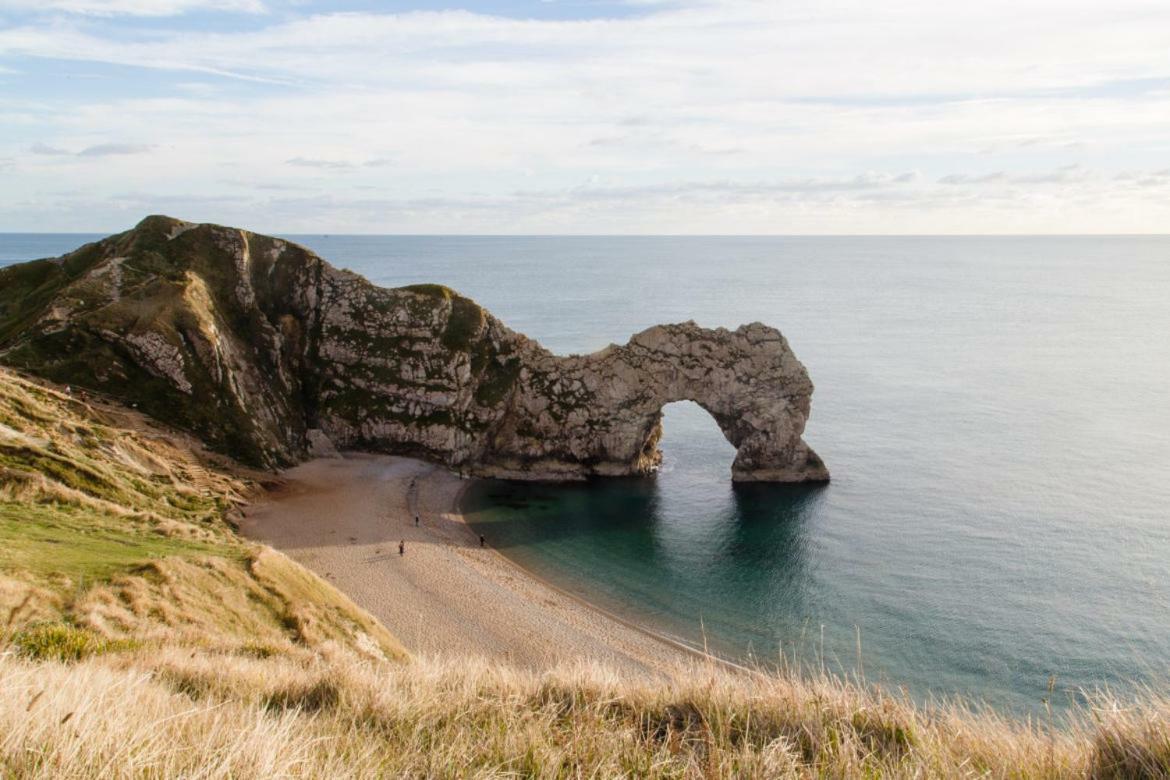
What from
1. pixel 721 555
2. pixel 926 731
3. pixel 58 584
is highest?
pixel 926 731

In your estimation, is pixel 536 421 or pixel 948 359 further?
pixel 948 359

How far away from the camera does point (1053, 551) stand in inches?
1993

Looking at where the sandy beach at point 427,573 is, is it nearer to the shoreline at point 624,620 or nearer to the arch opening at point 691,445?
the shoreline at point 624,620

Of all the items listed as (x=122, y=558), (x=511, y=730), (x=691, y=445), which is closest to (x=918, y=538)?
(x=691, y=445)

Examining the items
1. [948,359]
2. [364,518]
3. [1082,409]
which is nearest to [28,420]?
[364,518]

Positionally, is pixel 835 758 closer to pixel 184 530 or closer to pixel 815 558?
pixel 184 530

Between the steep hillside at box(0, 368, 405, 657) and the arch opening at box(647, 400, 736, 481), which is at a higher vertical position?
the steep hillside at box(0, 368, 405, 657)

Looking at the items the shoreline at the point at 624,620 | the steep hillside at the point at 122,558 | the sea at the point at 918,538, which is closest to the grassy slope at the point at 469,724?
the steep hillside at the point at 122,558

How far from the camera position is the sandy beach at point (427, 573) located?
129 feet

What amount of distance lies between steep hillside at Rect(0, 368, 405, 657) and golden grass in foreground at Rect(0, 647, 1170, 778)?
275 inches

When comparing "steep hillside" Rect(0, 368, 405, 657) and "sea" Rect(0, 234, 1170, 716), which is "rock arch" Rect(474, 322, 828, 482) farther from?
"steep hillside" Rect(0, 368, 405, 657)

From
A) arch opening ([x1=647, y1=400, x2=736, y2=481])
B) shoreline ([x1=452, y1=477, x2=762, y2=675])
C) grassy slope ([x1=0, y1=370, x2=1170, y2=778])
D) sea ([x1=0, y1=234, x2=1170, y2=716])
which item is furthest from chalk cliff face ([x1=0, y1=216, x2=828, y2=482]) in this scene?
grassy slope ([x1=0, y1=370, x2=1170, y2=778])

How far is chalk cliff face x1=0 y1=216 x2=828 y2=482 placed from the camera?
6575cm

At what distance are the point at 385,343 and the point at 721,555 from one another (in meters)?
37.5
